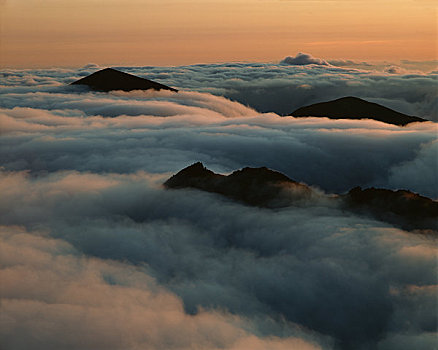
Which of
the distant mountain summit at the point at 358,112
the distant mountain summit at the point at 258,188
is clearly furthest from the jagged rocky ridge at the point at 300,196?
the distant mountain summit at the point at 358,112

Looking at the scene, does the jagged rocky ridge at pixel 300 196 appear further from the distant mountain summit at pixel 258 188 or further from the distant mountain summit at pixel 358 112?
the distant mountain summit at pixel 358 112

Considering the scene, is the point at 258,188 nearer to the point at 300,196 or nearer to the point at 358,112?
the point at 300,196

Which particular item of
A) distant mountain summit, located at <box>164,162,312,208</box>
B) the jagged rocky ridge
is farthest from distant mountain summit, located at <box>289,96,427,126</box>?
distant mountain summit, located at <box>164,162,312,208</box>

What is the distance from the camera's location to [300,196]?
202ft

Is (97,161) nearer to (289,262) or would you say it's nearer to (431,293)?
(289,262)

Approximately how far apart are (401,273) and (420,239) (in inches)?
253

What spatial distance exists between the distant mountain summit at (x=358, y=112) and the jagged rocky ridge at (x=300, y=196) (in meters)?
125

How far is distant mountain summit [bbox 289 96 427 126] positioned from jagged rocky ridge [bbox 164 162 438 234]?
125m


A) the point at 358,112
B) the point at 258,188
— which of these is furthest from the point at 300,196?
the point at 358,112

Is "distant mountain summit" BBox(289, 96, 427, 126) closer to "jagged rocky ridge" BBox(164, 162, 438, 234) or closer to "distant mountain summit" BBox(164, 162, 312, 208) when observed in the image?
"jagged rocky ridge" BBox(164, 162, 438, 234)

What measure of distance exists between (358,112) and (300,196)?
131 meters

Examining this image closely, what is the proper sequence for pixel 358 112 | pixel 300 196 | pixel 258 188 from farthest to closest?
1. pixel 358 112
2. pixel 258 188
3. pixel 300 196

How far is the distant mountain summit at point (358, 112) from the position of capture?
177375 millimetres

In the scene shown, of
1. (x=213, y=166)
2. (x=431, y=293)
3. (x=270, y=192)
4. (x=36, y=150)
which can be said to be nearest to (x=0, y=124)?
(x=36, y=150)
